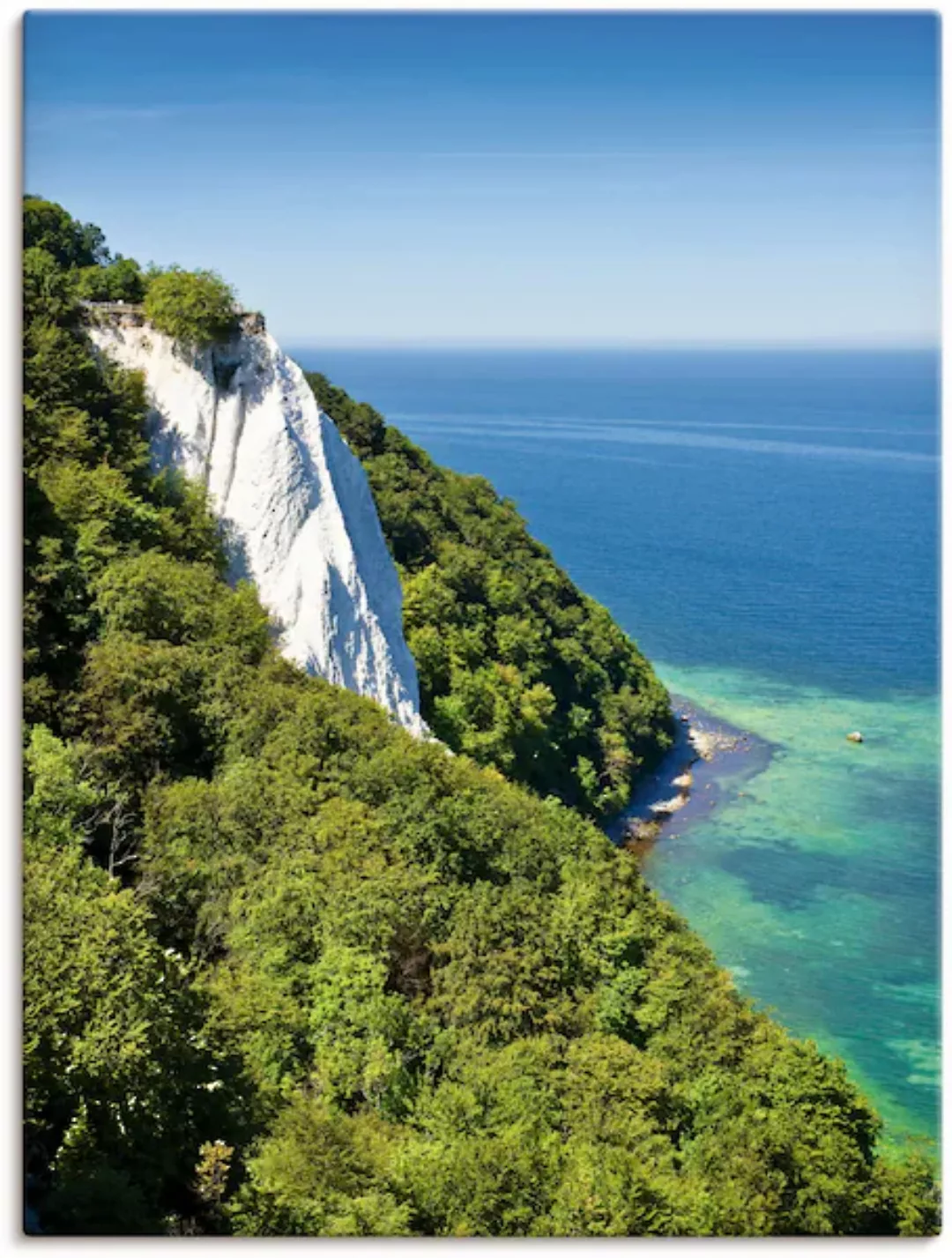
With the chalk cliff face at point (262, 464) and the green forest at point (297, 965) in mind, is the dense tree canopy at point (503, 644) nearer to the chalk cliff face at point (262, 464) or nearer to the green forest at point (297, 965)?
the chalk cliff face at point (262, 464)

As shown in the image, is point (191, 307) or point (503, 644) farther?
point (503, 644)

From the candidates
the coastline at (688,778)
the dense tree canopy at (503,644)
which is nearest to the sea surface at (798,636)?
the coastline at (688,778)

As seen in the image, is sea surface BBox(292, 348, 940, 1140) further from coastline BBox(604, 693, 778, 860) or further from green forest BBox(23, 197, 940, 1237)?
green forest BBox(23, 197, 940, 1237)

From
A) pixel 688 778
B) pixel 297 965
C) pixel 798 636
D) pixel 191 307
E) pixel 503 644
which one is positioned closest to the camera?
pixel 297 965

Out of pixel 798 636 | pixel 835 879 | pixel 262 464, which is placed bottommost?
pixel 835 879

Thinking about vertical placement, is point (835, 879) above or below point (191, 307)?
below

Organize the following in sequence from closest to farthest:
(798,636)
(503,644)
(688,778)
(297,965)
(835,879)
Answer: (297,965), (835,879), (503,644), (688,778), (798,636)

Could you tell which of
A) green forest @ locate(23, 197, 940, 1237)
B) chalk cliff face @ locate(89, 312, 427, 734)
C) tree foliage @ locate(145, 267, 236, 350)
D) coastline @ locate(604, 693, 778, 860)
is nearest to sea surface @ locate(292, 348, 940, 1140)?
coastline @ locate(604, 693, 778, 860)

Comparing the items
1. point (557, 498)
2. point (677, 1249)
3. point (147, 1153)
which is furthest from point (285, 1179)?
point (557, 498)

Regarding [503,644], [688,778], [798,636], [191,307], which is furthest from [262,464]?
[798,636]

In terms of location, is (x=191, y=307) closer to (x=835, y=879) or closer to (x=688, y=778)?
(x=835, y=879)
